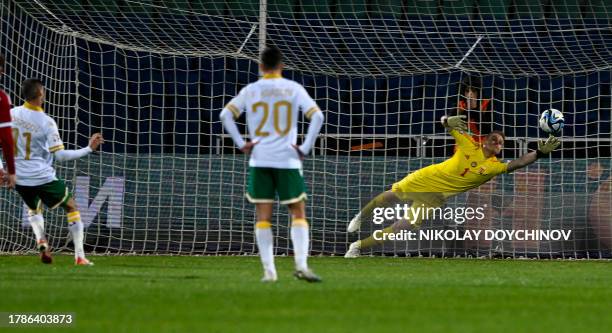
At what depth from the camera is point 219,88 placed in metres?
19.8

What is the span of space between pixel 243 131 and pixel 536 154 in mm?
4699

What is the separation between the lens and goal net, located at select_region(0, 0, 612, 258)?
16500 mm

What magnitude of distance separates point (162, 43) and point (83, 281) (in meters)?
8.07

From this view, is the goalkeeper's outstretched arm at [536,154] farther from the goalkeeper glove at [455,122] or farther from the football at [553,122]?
the goalkeeper glove at [455,122]

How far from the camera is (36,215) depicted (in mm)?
13031

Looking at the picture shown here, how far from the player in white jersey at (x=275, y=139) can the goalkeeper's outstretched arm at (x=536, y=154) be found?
21.7ft

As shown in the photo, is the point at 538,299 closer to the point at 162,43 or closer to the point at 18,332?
the point at 18,332

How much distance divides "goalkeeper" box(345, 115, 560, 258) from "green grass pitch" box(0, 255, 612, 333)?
3485 mm

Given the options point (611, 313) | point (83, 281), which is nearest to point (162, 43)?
point (83, 281)

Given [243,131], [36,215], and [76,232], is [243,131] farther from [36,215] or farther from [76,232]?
[76,232]

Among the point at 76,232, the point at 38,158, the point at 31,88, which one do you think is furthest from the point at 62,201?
the point at 31,88

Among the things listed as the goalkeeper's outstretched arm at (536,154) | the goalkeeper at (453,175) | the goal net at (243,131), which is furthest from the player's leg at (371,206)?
the goalkeeper's outstretched arm at (536,154)

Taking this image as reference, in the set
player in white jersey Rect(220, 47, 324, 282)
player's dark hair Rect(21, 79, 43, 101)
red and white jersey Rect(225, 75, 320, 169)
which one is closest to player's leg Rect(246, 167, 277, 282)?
player in white jersey Rect(220, 47, 324, 282)

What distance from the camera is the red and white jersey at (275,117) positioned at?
369 inches
